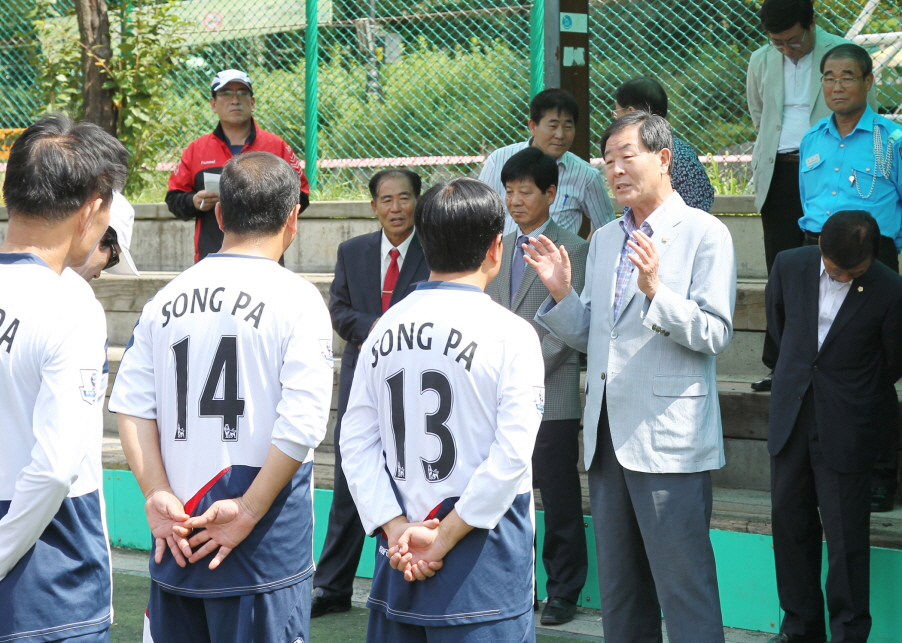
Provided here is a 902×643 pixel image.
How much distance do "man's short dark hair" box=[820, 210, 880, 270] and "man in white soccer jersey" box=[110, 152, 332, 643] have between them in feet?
6.40

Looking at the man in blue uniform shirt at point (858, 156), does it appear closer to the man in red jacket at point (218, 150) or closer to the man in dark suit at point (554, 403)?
the man in dark suit at point (554, 403)

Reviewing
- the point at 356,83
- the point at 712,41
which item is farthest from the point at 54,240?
the point at 356,83

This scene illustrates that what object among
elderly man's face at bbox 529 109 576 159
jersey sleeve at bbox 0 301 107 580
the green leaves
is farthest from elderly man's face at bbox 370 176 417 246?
the green leaves

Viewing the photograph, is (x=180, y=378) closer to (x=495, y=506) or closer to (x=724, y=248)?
(x=495, y=506)

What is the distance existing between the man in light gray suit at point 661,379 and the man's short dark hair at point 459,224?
2.09 feet

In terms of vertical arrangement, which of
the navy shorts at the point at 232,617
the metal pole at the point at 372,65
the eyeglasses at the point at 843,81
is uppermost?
the metal pole at the point at 372,65

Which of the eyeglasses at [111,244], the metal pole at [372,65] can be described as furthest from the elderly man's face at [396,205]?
the metal pole at [372,65]

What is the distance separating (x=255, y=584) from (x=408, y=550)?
41cm

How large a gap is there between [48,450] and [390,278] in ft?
7.80

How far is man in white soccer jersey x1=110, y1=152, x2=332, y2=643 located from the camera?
232cm

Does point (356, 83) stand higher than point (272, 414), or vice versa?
point (356, 83)

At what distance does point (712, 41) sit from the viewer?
692 cm

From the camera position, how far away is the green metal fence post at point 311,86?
23.9 ft

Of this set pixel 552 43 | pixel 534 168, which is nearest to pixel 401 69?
pixel 552 43
